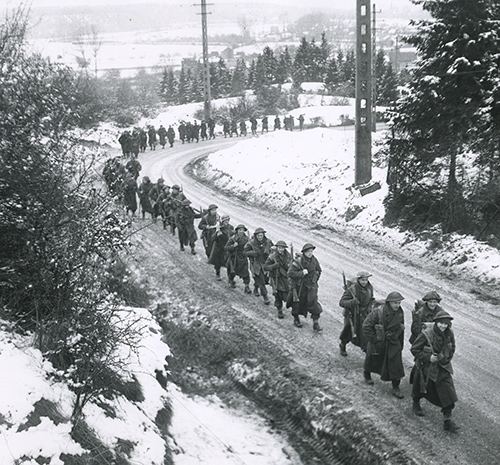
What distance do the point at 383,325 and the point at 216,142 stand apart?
33.8 metres

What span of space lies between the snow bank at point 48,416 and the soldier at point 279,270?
420 cm

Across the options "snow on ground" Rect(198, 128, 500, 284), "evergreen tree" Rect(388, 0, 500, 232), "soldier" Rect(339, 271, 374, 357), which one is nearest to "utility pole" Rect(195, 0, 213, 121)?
"snow on ground" Rect(198, 128, 500, 284)

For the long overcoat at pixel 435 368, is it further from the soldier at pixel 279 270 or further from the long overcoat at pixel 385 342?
the soldier at pixel 279 270

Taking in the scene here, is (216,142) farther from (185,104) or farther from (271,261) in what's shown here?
(271,261)

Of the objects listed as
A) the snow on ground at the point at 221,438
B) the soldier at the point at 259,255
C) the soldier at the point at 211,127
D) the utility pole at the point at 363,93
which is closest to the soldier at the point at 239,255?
the soldier at the point at 259,255

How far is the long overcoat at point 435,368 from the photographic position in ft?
24.0

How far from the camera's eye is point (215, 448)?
7277mm

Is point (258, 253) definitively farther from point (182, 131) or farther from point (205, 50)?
point (205, 50)

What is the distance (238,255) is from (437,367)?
243 inches

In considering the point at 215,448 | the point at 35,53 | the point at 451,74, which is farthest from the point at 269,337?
the point at 451,74

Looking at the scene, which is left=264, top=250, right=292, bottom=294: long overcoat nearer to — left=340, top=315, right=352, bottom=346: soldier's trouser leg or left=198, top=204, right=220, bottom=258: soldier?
left=340, top=315, right=352, bottom=346: soldier's trouser leg

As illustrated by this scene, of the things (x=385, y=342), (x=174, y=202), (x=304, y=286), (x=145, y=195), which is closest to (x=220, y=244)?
(x=174, y=202)

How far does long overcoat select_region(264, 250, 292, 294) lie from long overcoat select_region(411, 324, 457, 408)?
3.96 metres

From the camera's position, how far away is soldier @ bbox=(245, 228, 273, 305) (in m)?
12.1
